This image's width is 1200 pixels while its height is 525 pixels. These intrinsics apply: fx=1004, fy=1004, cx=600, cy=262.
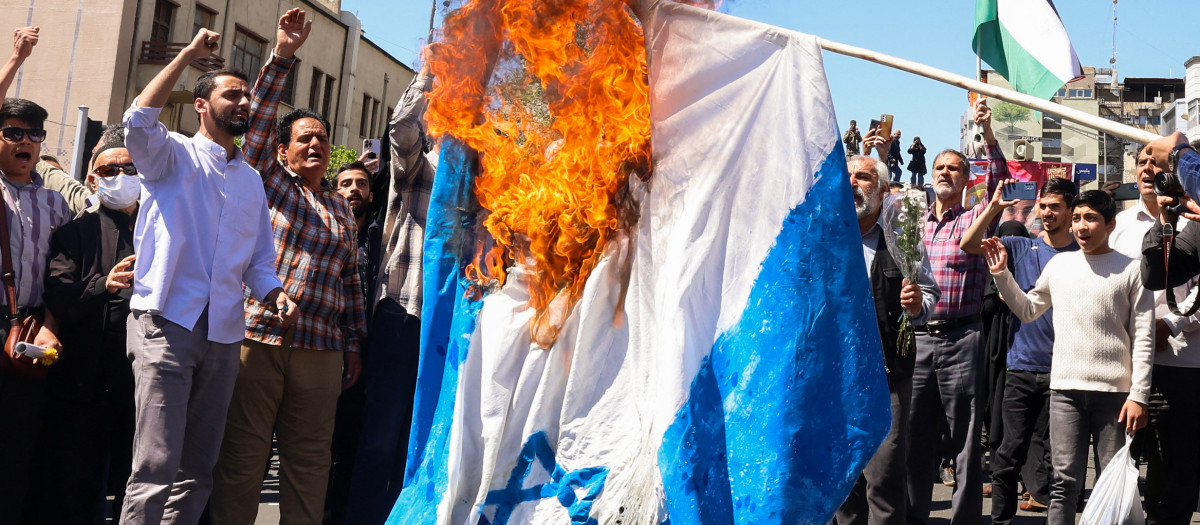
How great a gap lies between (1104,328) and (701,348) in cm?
304

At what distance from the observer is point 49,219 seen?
5211mm

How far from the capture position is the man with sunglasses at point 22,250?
4.79 meters

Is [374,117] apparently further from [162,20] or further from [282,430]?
[282,430]

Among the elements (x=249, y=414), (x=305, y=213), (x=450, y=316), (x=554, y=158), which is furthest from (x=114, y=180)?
(x=554, y=158)

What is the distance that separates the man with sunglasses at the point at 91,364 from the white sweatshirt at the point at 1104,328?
4949 millimetres

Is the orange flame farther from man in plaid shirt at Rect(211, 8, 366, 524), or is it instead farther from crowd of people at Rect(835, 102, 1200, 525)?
crowd of people at Rect(835, 102, 1200, 525)

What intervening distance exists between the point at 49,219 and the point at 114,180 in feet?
1.22

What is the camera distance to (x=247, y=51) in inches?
1150

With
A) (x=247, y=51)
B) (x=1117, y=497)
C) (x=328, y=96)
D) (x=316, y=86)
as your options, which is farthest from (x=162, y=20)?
(x=1117, y=497)

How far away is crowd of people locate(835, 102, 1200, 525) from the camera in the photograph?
534 cm

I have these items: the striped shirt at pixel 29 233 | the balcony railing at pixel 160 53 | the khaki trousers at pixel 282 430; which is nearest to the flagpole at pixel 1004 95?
the khaki trousers at pixel 282 430

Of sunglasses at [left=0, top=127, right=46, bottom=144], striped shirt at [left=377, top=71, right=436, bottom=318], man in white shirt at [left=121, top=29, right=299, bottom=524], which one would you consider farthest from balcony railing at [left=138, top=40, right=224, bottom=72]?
man in white shirt at [left=121, top=29, right=299, bottom=524]

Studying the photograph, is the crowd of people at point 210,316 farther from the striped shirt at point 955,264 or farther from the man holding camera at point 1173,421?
the man holding camera at point 1173,421

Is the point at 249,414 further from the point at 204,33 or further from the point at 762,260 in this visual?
the point at 762,260
